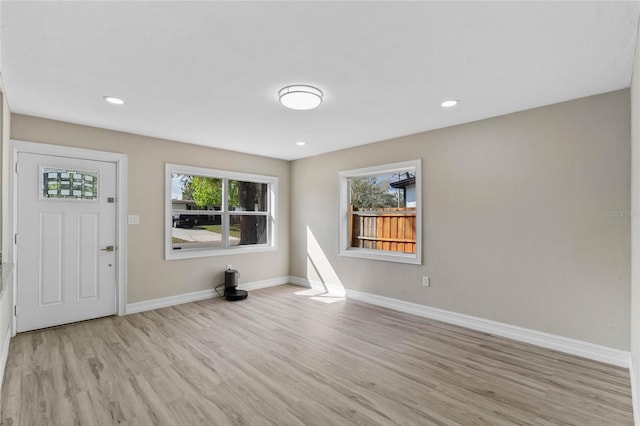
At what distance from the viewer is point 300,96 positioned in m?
2.87

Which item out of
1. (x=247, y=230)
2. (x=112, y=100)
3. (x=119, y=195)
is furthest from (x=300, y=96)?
(x=247, y=230)

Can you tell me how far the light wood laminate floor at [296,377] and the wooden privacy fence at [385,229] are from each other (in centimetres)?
122

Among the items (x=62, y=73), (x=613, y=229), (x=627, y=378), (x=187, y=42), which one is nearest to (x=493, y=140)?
(x=613, y=229)

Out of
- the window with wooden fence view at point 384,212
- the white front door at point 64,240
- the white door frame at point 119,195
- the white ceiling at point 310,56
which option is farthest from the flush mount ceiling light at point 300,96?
the white front door at point 64,240

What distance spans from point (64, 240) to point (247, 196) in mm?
2760

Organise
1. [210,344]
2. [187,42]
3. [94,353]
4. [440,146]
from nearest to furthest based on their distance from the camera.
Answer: [187,42]
[94,353]
[210,344]
[440,146]

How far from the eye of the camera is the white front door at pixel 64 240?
3.65 meters

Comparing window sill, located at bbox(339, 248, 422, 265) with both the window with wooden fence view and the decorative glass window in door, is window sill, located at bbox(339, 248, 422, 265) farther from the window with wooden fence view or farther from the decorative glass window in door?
the decorative glass window in door

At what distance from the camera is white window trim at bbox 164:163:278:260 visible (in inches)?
187

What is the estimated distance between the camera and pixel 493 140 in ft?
12.1

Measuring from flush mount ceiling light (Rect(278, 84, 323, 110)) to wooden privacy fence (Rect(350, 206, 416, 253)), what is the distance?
2.38 meters

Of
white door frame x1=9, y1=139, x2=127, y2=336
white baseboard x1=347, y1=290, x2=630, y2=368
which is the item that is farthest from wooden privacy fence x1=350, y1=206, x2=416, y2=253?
white door frame x1=9, y1=139, x2=127, y2=336

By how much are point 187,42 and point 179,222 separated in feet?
11.2

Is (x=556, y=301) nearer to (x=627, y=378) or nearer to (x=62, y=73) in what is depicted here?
(x=627, y=378)
